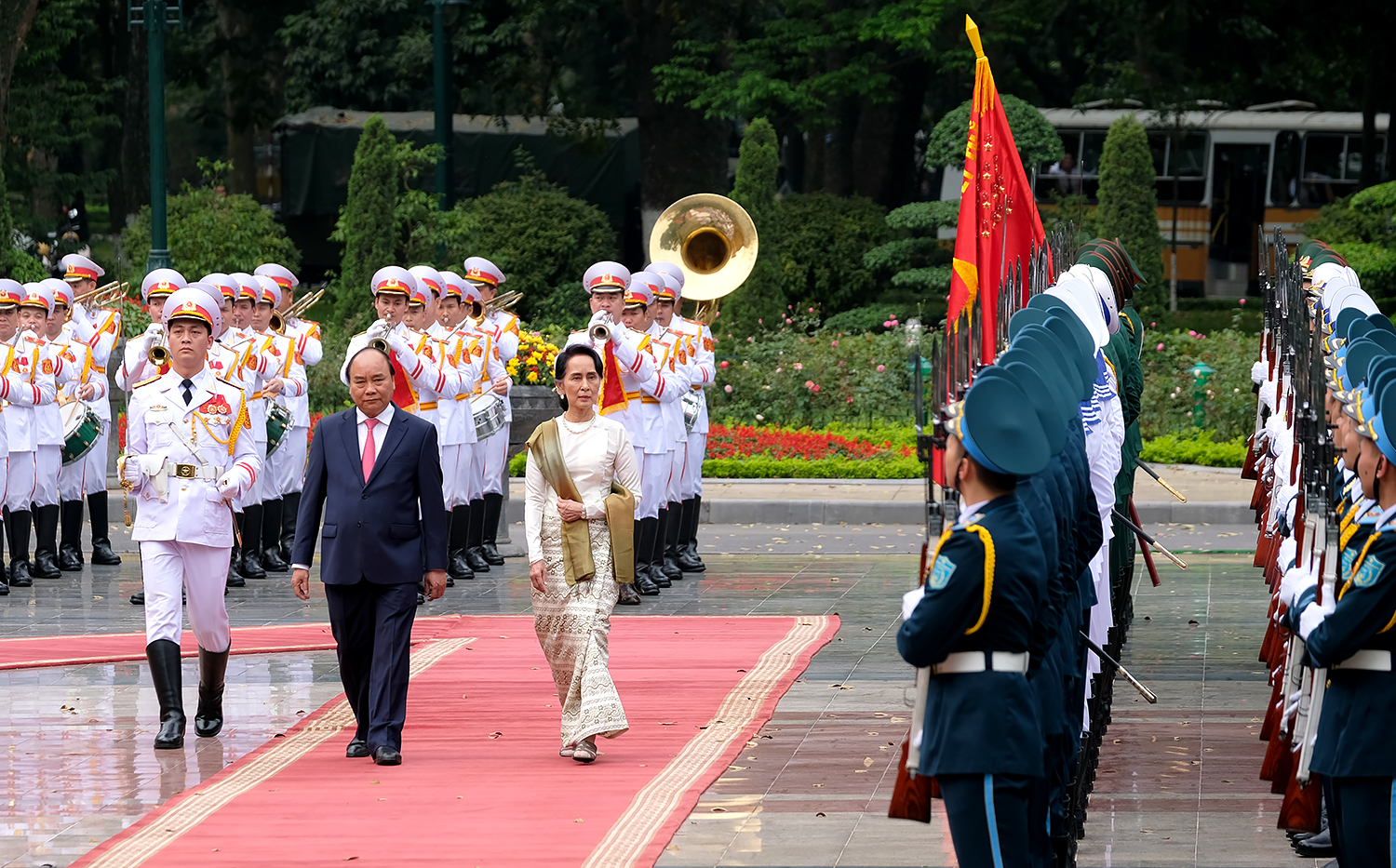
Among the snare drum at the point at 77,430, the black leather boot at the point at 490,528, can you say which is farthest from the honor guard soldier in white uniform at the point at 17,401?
the black leather boot at the point at 490,528

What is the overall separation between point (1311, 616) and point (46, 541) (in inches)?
412

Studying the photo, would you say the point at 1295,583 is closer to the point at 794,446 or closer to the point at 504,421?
the point at 504,421

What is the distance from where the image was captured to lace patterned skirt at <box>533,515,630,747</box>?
817 cm

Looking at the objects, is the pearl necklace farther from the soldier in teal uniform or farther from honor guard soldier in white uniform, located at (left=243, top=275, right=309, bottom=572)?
honor guard soldier in white uniform, located at (left=243, top=275, right=309, bottom=572)

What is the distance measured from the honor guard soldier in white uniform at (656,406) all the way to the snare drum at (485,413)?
46.8 inches

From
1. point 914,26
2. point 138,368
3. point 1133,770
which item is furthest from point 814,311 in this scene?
point 1133,770

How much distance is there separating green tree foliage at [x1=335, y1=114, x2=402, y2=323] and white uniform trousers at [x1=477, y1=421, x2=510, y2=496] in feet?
33.2

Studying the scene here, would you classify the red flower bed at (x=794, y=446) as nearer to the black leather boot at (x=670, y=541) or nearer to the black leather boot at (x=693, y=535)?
the black leather boot at (x=693, y=535)

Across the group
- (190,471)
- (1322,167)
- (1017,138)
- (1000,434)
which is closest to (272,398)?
(190,471)

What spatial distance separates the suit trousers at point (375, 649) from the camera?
827 cm

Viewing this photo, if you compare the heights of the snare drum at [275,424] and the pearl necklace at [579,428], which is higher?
the pearl necklace at [579,428]

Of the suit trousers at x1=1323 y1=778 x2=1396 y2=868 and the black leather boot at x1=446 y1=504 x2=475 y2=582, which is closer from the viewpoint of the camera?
the suit trousers at x1=1323 y1=778 x2=1396 y2=868

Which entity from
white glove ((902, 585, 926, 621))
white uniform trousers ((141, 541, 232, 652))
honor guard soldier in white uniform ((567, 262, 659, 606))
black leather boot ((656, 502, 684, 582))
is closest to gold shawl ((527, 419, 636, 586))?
white uniform trousers ((141, 541, 232, 652))

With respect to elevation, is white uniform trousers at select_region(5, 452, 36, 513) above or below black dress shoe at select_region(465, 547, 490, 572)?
above
